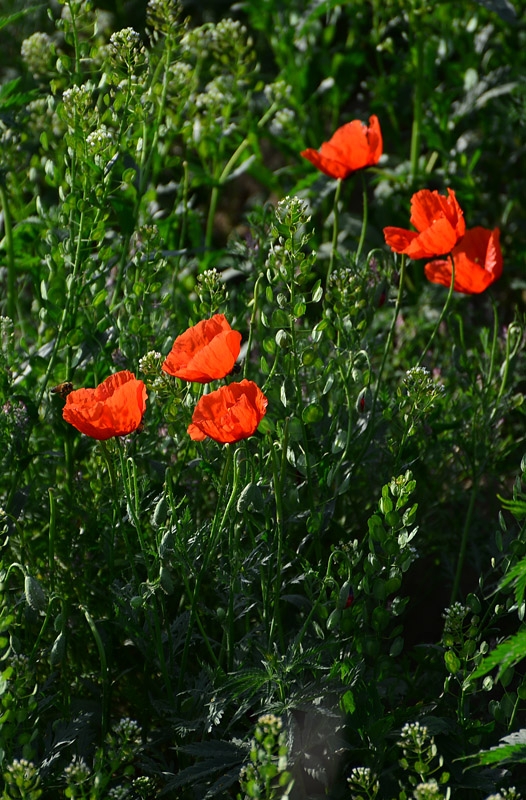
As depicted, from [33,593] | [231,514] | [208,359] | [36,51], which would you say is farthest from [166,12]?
[33,593]

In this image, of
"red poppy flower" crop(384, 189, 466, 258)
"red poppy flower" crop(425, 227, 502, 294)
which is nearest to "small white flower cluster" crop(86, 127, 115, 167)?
"red poppy flower" crop(384, 189, 466, 258)

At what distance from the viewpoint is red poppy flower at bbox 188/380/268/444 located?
3.71ft

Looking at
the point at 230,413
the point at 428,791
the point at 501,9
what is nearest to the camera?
the point at 428,791

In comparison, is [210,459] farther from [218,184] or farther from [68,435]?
[218,184]

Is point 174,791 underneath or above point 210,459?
underneath

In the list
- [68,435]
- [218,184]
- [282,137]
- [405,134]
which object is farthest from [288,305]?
[405,134]

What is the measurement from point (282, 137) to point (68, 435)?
4.42 ft

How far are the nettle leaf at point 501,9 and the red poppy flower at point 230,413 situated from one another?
1337 mm

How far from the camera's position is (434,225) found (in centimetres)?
141

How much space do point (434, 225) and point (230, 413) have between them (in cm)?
47

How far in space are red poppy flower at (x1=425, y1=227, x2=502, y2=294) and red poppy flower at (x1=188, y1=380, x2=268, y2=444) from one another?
21.0 inches

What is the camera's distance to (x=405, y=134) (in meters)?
2.85

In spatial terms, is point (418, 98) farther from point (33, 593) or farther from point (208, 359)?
point (33, 593)

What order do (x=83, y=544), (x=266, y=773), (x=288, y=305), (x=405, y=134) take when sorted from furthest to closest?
(x=405, y=134), (x=83, y=544), (x=288, y=305), (x=266, y=773)
